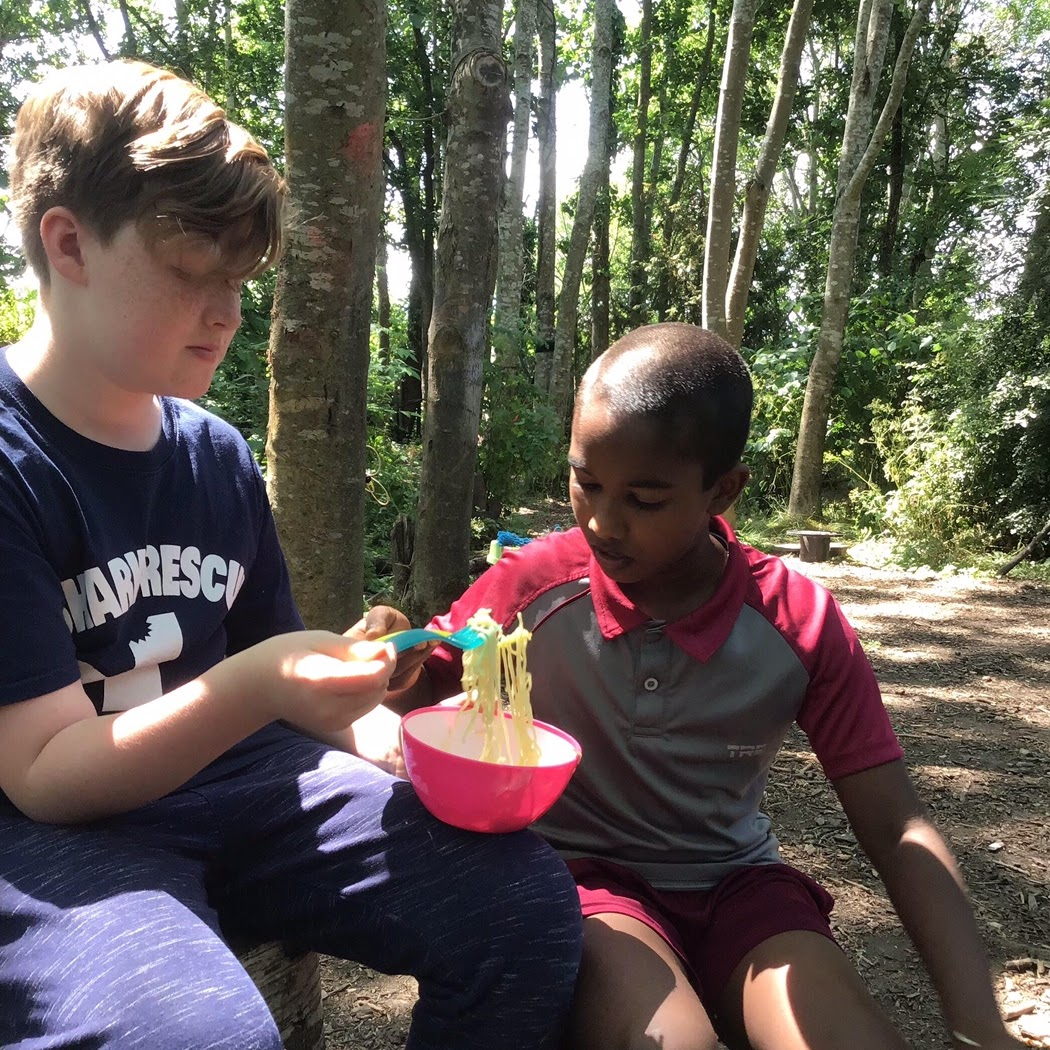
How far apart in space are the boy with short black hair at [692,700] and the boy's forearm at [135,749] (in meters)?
0.38

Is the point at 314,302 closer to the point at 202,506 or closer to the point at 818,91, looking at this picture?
the point at 202,506

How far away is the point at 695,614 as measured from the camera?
168 cm

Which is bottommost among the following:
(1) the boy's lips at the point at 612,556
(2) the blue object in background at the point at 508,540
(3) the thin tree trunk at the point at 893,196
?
(2) the blue object in background at the point at 508,540

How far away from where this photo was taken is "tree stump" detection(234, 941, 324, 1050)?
144 cm

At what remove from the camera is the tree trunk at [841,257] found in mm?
9453

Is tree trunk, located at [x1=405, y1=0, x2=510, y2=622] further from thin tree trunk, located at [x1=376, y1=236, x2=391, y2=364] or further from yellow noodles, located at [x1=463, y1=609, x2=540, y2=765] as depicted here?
thin tree trunk, located at [x1=376, y1=236, x2=391, y2=364]

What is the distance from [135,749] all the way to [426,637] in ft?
1.43

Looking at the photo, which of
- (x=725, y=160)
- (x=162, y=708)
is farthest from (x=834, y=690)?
(x=725, y=160)

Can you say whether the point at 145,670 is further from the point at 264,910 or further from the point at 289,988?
the point at 289,988

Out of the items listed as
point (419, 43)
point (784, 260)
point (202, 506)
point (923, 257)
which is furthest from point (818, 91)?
point (202, 506)

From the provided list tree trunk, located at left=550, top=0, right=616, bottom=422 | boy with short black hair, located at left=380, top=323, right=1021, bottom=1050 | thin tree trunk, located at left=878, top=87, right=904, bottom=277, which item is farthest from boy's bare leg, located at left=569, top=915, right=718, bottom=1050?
thin tree trunk, located at left=878, top=87, right=904, bottom=277

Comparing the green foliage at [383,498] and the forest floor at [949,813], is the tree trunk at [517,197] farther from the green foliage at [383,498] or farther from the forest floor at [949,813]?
the forest floor at [949,813]

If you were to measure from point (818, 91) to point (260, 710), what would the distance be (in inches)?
729

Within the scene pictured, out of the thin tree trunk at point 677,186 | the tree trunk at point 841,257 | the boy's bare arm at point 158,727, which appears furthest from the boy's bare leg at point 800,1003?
the thin tree trunk at point 677,186
